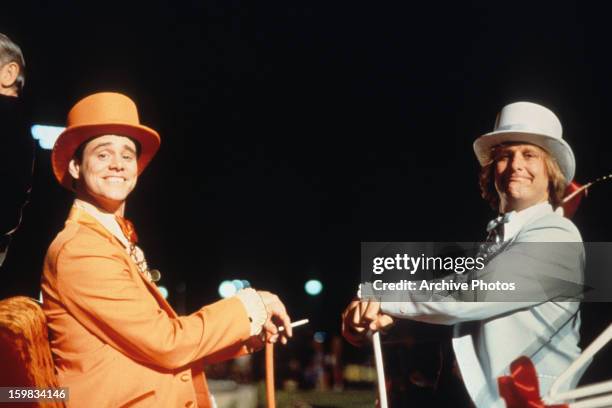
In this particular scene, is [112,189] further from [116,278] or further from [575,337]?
[575,337]

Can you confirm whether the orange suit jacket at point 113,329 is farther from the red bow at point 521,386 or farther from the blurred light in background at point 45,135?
the red bow at point 521,386

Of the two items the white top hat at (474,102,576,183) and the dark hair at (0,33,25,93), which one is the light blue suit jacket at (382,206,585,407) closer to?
the white top hat at (474,102,576,183)

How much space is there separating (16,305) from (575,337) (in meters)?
1.91

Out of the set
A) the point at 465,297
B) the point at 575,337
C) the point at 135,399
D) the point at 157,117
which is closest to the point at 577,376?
the point at 575,337

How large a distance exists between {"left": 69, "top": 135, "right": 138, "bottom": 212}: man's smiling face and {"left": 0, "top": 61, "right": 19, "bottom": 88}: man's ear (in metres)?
0.53

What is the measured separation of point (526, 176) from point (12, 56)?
2.03m

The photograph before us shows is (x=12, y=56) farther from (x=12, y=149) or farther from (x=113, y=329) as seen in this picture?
(x=113, y=329)

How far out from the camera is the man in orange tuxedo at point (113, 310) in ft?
8.36

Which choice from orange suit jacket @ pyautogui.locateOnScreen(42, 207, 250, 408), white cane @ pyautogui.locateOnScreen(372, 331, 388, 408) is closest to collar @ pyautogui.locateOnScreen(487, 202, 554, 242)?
white cane @ pyautogui.locateOnScreen(372, 331, 388, 408)

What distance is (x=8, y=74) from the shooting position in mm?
3113

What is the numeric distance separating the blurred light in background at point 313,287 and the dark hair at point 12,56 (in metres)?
1.42

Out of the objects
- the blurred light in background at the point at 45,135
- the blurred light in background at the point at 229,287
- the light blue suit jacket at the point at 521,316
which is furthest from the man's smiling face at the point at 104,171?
the light blue suit jacket at the point at 521,316

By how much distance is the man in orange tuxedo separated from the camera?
2.55 meters

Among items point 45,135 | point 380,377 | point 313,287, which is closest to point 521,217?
point 380,377
